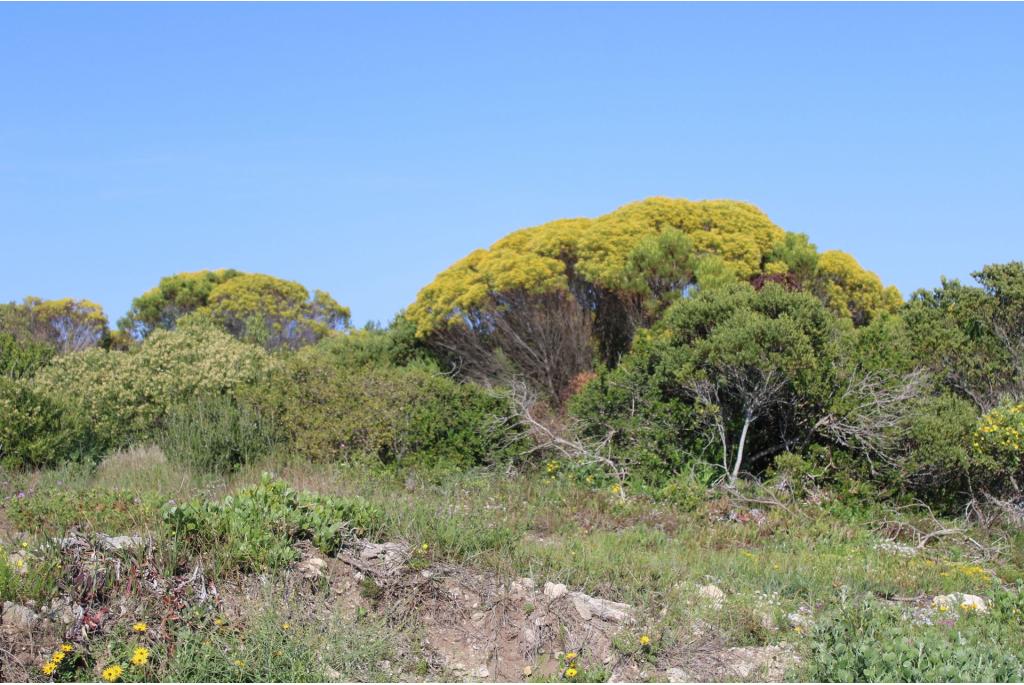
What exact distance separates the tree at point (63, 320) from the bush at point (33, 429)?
732 inches

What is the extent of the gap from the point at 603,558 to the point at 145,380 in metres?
9.37

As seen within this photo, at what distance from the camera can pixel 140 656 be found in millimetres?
5180

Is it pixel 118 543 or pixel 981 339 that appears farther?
pixel 981 339

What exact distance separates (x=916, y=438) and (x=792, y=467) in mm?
1416

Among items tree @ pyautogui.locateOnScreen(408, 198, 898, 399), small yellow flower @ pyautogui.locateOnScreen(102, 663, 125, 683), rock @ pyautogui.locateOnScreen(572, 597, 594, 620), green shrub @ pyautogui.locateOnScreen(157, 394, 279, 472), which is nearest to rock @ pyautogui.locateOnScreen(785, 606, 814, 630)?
rock @ pyautogui.locateOnScreen(572, 597, 594, 620)

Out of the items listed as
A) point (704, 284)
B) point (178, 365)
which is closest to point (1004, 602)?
point (704, 284)

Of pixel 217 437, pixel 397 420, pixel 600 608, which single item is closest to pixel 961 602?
pixel 600 608

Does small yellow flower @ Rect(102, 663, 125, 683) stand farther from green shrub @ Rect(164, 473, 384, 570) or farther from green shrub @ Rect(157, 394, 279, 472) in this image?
green shrub @ Rect(157, 394, 279, 472)

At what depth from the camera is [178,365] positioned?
14406 mm

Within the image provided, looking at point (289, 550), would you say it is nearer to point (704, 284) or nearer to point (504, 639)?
point (504, 639)

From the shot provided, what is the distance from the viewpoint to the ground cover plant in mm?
5625

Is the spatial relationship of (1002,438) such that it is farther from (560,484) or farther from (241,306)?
(241,306)

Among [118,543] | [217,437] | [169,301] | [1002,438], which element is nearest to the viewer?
[118,543]

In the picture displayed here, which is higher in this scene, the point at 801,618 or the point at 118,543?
the point at 118,543
